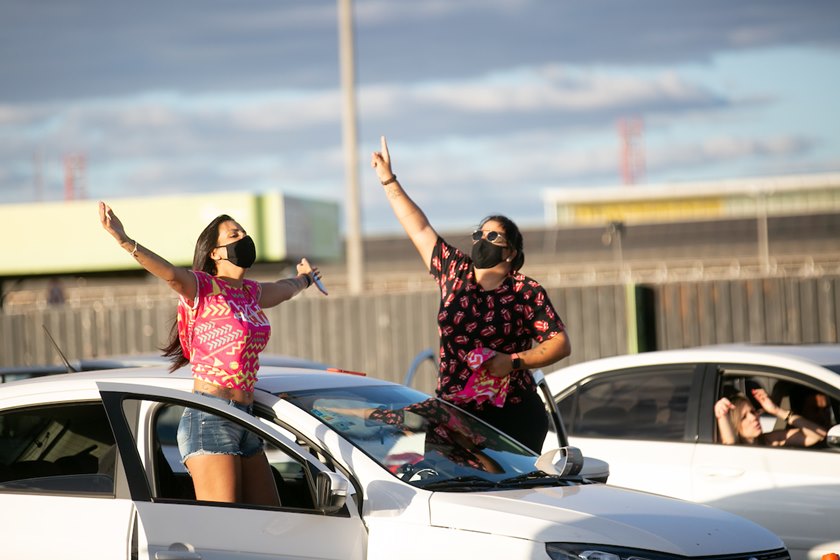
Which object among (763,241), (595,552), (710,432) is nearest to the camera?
(595,552)

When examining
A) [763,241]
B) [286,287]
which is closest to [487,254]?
[286,287]

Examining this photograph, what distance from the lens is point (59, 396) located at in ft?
15.2

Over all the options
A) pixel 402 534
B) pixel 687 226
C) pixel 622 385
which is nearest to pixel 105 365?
pixel 622 385

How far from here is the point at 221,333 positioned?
15.6 ft

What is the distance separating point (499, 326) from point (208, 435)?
1.69 m

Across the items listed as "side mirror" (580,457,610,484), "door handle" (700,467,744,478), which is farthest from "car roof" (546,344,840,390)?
"side mirror" (580,457,610,484)

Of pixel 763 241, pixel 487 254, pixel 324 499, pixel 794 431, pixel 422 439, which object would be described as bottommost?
pixel 794 431

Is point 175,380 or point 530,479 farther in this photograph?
point 175,380

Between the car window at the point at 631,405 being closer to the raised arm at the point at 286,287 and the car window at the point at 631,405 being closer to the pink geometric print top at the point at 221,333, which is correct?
the raised arm at the point at 286,287

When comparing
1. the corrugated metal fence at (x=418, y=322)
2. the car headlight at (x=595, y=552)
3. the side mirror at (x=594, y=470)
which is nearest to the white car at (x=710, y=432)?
the side mirror at (x=594, y=470)

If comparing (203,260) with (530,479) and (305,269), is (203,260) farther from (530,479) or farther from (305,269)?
(530,479)

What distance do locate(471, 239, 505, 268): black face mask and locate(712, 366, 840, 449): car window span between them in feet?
6.37

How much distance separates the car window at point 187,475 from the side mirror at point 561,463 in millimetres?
977

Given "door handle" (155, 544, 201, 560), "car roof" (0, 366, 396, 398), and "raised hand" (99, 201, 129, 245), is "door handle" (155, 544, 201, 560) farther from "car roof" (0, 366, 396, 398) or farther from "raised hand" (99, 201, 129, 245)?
"raised hand" (99, 201, 129, 245)
